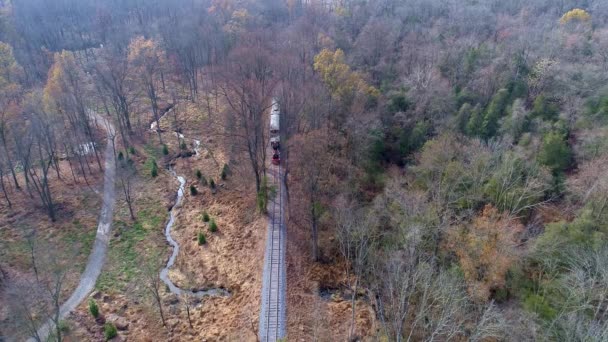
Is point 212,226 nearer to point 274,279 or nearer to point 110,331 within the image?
point 274,279

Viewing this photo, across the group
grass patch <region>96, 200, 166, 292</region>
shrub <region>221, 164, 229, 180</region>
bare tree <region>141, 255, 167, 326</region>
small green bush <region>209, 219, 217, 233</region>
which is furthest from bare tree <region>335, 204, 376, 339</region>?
shrub <region>221, 164, 229, 180</region>

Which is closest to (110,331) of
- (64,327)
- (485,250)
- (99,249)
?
(64,327)

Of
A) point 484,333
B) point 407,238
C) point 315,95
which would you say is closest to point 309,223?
point 407,238

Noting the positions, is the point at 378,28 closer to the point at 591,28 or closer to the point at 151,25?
the point at 591,28

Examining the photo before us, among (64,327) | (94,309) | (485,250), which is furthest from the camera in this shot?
(94,309)

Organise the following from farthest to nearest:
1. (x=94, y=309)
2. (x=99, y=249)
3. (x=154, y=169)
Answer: (x=154, y=169)
(x=99, y=249)
(x=94, y=309)

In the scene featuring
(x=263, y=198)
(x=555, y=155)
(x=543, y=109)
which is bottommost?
(x=263, y=198)

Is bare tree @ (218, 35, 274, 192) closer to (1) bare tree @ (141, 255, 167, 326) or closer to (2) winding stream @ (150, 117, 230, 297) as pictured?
(2) winding stream @ (150, 117, 230, 297)
